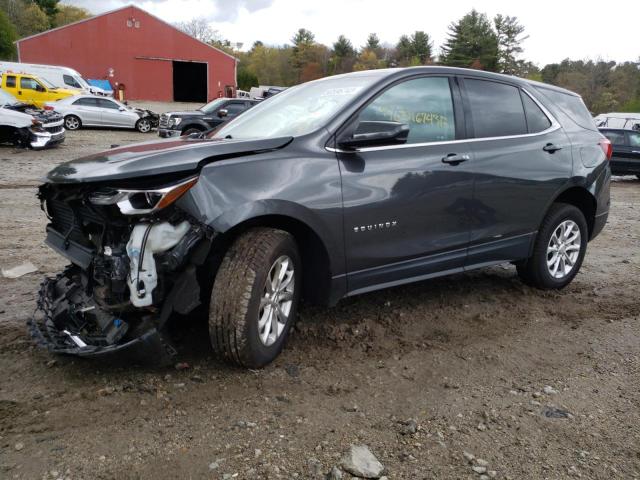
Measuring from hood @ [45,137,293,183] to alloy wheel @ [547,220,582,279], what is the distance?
9.21ft

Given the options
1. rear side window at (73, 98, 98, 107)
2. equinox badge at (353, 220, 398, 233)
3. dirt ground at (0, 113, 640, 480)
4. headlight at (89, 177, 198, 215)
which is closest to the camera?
dirt ground at (0, 113, 640, 480)

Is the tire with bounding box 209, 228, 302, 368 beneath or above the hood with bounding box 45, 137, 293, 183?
beneath

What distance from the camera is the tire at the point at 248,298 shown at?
2930 millimetres

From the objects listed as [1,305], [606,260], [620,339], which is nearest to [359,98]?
[620,339]

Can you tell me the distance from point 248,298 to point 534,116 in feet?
10.3

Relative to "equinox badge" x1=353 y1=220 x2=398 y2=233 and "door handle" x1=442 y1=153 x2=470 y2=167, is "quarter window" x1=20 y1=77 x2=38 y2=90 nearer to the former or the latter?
"door handle" x1=442 y1=153 x2=470 y2=167

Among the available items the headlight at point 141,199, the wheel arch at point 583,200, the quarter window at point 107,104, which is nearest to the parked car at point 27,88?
the quarter window at point 107,104

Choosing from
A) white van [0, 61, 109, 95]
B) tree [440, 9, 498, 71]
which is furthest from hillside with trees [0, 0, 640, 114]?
white van [0, 61, 109, 95]

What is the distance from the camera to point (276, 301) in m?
3.22

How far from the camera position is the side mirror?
10.8 ft

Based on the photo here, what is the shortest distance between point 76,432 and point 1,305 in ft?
6.52

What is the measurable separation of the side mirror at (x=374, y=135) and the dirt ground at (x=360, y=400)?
1.33m

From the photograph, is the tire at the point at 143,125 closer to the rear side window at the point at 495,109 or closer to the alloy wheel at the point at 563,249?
the rear side window at the point at 495,109

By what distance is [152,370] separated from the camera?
10.4 feet
